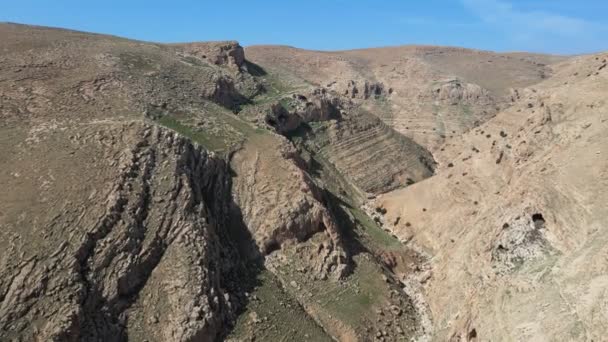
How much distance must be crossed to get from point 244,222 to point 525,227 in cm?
1504

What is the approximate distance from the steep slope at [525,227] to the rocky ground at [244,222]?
11 centimetres

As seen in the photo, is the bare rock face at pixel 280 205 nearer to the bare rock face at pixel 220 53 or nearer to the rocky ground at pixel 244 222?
the rocky ground at pixel 244 222

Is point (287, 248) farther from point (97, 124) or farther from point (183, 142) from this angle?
point (97, 124)

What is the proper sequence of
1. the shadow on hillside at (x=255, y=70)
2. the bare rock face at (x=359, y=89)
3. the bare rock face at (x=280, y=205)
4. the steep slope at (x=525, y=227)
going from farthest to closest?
the bare rock face at (x=359, y=89) < the shadow on hillside at (x=255, y=70) < the bare rock face at (x=280, y=205) < the steep slope at (x=525, y=227)

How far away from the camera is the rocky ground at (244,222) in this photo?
2344cm

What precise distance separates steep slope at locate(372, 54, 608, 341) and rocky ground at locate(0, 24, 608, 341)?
11 centimetres

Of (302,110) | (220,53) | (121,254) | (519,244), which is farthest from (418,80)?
(121,254)

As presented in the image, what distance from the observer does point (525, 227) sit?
94.3 ft

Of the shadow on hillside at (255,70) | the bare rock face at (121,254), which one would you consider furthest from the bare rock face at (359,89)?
the bare rock face at (121,254)

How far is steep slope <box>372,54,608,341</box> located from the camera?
22442 mm

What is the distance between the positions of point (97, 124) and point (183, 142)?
4.69 m

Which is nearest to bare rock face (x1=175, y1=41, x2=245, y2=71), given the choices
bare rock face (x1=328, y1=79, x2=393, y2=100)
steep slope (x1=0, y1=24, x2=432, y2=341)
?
steep slope (x1=0, y1=24, x2=432, y2=341)

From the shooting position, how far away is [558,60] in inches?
5133

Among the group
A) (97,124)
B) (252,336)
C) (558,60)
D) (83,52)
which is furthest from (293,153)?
(558,60)
